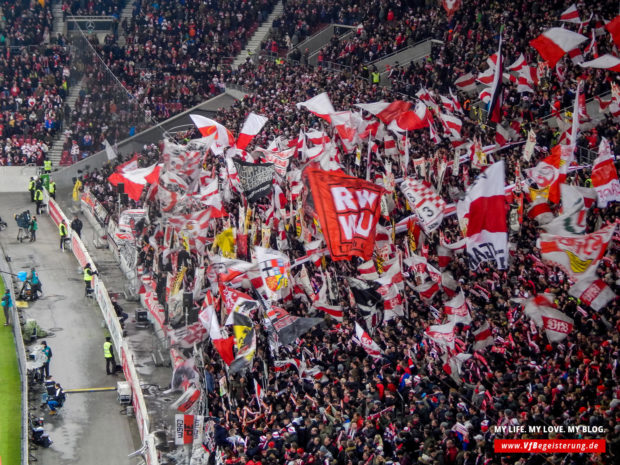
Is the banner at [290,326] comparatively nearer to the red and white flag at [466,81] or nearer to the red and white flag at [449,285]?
the red and white flag at [449,285]

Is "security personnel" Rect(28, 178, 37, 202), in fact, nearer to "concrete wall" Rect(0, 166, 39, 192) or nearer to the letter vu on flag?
"concrete wall" Rect(0, 166, 39, 192)

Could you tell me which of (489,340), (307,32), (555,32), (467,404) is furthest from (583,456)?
(307,32)

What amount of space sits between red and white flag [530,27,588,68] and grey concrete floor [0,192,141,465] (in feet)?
51.5

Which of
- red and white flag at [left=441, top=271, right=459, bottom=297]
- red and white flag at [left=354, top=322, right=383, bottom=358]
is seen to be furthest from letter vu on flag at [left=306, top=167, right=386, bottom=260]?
red and white flag at [left=441, top=271, right=459, bottom=297]

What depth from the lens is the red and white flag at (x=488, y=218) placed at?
18.9 metres

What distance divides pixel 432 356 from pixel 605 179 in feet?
17.4

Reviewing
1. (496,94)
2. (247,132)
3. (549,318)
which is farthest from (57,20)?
(549,318)

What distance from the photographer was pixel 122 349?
2850cm

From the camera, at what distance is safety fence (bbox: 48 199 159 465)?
75.8ft

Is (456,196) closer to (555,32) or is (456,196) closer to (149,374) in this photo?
(555,32)

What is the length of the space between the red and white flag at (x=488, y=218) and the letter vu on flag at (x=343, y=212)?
105 inches

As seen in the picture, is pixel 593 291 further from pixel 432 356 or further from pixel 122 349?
pixel 122 349

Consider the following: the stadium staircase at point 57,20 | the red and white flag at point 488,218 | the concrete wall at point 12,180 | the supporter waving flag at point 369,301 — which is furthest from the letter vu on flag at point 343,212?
the stadium staircase at point 57,20

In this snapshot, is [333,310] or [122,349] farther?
[122,349]
